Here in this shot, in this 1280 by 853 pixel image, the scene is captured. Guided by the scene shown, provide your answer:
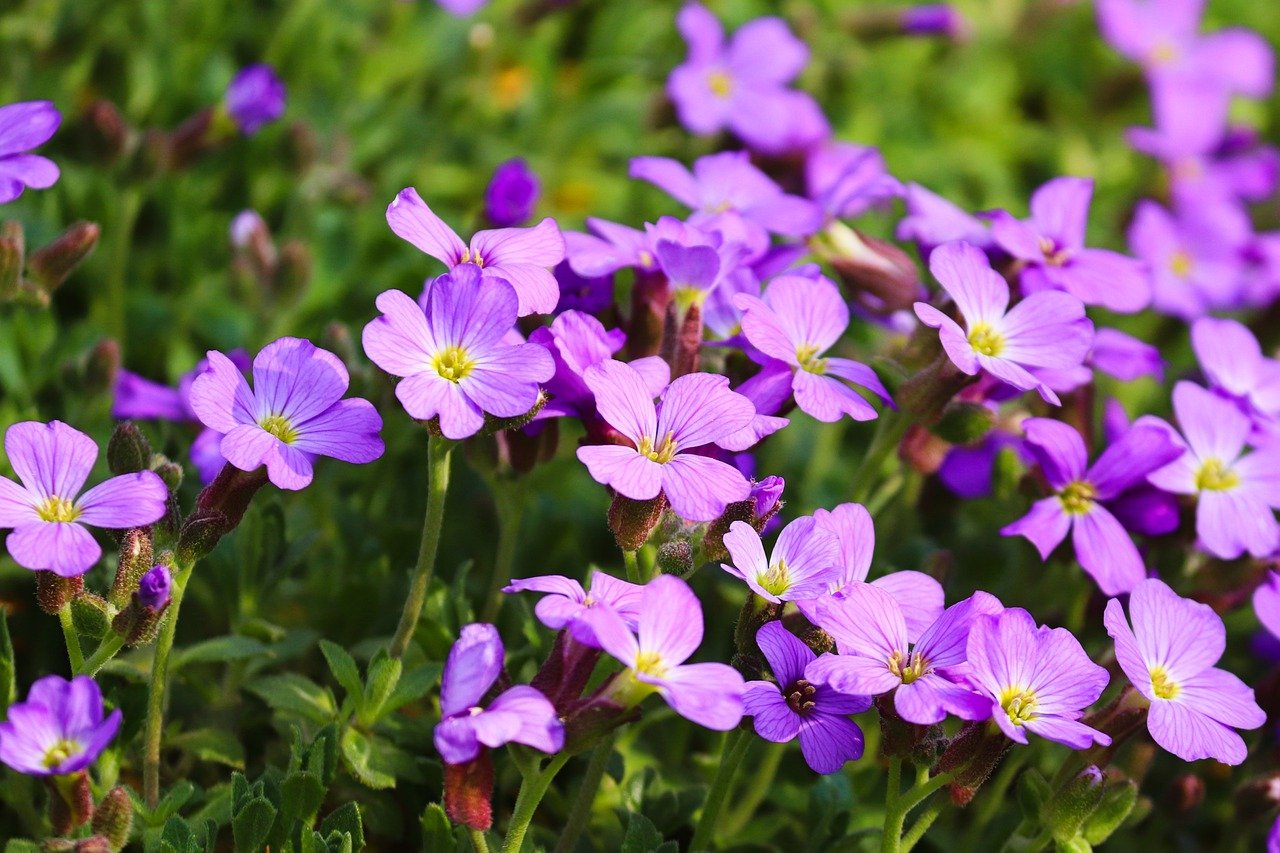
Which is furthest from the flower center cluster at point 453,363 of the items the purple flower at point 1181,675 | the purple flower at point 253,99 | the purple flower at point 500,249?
the purple flower at point 253,99

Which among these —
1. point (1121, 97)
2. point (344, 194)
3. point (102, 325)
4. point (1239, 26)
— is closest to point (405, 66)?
point (344, 194)

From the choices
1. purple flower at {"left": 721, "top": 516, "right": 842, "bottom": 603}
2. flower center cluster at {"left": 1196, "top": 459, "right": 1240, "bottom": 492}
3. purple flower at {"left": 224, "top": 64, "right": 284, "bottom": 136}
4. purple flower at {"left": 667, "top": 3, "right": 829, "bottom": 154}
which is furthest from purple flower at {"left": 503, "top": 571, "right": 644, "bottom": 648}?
purple flower at {"left": 667, "top": 3, "right": 829, "bottom": 154}

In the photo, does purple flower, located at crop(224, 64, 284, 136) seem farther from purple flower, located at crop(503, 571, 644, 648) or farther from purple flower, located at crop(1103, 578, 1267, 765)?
purple flower, located at crop(1103, 578, 1267, 765)

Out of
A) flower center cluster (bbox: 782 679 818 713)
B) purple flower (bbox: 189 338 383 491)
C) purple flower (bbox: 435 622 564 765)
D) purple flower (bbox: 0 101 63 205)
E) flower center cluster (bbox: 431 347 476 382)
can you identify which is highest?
purple flower (bbox: 0 101 63 205)

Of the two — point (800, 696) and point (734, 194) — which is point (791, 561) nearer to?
point (800, 696)

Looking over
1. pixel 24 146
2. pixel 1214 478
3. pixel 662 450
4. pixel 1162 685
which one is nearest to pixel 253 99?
pixel 24 146

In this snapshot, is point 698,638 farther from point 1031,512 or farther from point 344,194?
point 344,194

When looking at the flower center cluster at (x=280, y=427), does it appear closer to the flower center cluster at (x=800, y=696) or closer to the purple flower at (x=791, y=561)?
the purple flower at (x=791, y=561)
